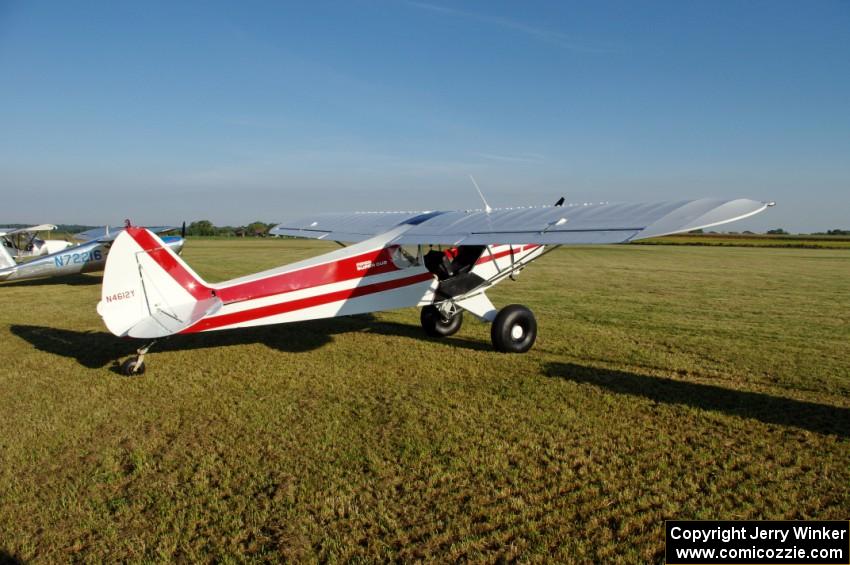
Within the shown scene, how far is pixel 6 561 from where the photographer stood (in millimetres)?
3018

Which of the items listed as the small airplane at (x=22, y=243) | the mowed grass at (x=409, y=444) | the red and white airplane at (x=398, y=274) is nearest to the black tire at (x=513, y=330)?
the red and white airplane at (x=398, y=274)

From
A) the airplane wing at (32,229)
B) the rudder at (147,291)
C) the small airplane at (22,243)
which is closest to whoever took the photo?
the rudder at (147,291)

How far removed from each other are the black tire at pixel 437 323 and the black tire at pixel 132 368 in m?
4.23

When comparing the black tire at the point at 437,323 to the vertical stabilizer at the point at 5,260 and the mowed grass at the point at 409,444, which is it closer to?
the mowed grass at the point at 409,444

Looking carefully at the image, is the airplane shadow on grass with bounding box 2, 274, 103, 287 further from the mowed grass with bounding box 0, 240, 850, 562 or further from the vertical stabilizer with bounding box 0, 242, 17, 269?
the mowed grass with bounding box 0, 240, 850, 562

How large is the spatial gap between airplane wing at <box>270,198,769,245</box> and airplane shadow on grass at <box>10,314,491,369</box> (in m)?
1.76

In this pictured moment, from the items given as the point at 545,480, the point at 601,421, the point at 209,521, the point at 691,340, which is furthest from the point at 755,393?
the point at 209,521

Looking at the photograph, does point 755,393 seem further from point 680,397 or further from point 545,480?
point 545,480

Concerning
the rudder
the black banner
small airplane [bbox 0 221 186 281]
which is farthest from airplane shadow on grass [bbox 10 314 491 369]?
small airplane [bbox 0 221 186 281]

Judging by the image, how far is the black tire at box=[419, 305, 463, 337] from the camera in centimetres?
863

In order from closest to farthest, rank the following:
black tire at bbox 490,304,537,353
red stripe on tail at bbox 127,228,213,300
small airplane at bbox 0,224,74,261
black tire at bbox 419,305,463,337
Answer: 1. red stripe on tail at bbox 127,228,213,300
2. black tire at bbox 490,304,537,353
3. black tire at bbox 419,305,463,337
4. small airplane at bbox 0,224,74,261

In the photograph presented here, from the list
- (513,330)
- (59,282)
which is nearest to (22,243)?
(59,282)

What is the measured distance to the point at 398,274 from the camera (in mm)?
7762

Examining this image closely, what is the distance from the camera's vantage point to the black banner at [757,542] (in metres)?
3.10
